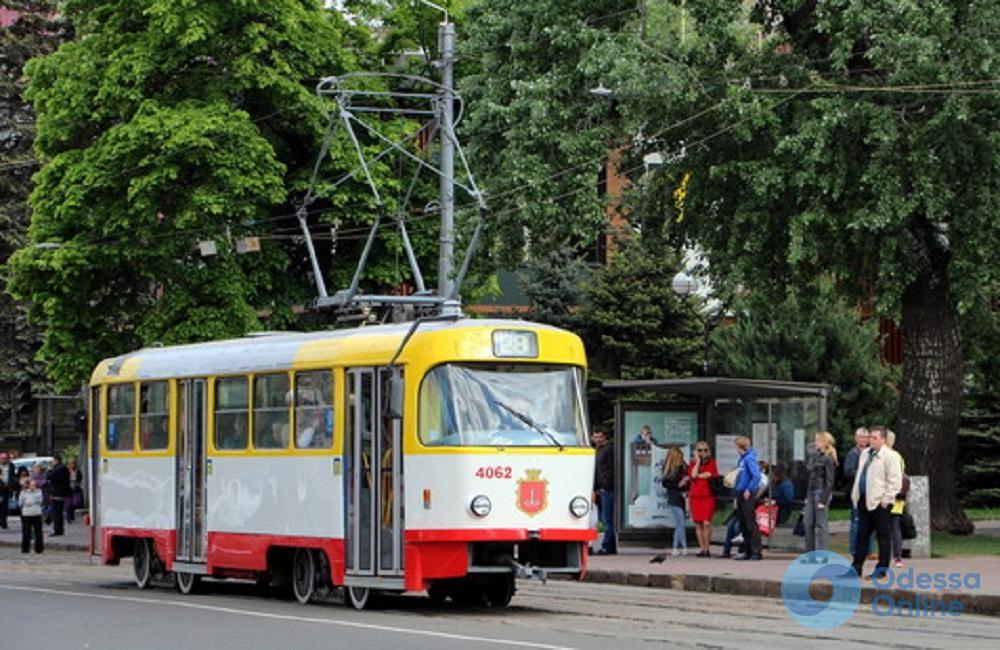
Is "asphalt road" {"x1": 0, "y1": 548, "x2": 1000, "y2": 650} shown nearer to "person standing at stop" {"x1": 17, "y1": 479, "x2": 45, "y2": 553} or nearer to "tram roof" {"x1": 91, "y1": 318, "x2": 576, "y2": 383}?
"tram roof" {"x1": 91, "y1": 318, "x2": 576, "y2": 383}

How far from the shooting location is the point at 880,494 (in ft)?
74.3

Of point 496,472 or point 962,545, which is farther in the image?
point 962,545

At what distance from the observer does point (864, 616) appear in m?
19.8

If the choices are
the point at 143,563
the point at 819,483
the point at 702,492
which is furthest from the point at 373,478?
the point at 702,492

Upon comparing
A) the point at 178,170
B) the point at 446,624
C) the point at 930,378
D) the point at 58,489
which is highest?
the point at 178,170

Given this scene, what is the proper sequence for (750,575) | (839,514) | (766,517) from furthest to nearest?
(839,514) < (766,517) < (750,575)

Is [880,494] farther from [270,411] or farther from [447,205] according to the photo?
[447,205]

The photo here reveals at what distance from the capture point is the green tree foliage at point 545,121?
102ft

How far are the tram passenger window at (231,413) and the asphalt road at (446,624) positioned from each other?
181 centimetres

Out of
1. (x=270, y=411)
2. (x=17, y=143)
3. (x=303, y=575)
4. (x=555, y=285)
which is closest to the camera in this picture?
(x=303, y=575)

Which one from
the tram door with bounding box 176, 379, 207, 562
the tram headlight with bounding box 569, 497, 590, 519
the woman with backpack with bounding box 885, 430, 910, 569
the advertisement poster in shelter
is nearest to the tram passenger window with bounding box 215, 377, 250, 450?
the tram door with bounding box 176, 379, 207, 562

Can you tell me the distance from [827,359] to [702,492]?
18.6 m

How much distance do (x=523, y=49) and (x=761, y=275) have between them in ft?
17.3

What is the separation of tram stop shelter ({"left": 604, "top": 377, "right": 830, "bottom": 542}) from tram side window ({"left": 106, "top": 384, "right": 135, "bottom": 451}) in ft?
23.7
